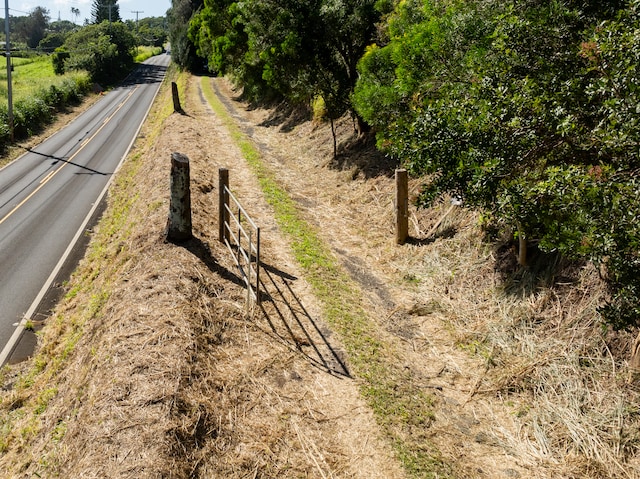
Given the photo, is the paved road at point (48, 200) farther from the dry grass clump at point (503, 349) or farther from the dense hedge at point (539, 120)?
the dense hedge at point (539, 120)

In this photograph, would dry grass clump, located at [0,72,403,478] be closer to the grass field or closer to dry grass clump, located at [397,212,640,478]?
dry grass clump, located at [397,212,640,478]

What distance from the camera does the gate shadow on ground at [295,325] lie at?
8.08 m

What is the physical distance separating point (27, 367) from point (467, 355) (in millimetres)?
8754

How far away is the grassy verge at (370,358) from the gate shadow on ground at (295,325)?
272 mm

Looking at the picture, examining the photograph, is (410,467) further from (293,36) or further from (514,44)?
(293,36)

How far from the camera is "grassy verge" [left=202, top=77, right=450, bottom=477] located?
20.8ft

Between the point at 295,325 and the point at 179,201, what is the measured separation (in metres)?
3.92

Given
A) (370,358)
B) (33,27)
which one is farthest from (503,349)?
(33,27)

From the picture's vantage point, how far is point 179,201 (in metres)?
10.6

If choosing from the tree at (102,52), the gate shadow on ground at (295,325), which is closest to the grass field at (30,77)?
the tree at (102,52)

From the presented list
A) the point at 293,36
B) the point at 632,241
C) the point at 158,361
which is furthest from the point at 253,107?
the point at 632,241

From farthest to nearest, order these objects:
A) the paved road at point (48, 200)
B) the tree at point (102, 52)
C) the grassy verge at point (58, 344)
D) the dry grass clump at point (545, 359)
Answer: the tree at point (102, 52)
the paved road at point (48, 200)
the grassy verge at point (58, 344)
the dry grass clump at point (545, 359)

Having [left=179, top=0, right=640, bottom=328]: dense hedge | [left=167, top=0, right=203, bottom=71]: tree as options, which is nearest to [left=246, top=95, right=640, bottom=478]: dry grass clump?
[left=179, top=0, right=640, bottom=328]: dense hedge

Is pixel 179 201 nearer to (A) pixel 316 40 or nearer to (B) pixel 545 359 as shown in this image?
(B) pixel 545 359
